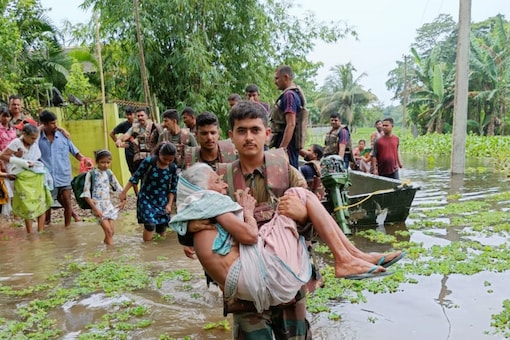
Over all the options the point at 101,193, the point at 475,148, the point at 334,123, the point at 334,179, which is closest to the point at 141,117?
the point at 101,193

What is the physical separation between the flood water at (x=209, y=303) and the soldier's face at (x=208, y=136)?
1460 millimetres

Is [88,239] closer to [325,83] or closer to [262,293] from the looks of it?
[262,293]

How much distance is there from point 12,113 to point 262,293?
7413mm

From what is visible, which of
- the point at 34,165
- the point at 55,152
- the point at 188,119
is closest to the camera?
the point at 188,119

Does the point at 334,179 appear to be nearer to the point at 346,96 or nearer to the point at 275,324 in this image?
the point at 275,324

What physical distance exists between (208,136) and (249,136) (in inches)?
70.3

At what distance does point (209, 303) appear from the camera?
14.3ft

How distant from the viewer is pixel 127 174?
12.2 m

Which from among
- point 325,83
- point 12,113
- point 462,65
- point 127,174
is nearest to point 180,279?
point 12,113

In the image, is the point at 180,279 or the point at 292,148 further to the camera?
the point at 292,148

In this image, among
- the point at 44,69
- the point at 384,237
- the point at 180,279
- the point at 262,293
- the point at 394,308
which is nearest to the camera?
the point at 262,293

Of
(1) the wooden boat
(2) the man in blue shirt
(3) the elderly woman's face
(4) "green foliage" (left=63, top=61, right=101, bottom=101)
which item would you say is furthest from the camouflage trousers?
(4) "green foliage" (left=63, top=61, right=101, bottom=101)

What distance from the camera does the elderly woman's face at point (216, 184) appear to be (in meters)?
2.29

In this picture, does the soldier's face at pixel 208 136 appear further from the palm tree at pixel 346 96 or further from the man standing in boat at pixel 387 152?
the palm tree at pixel 346 96
